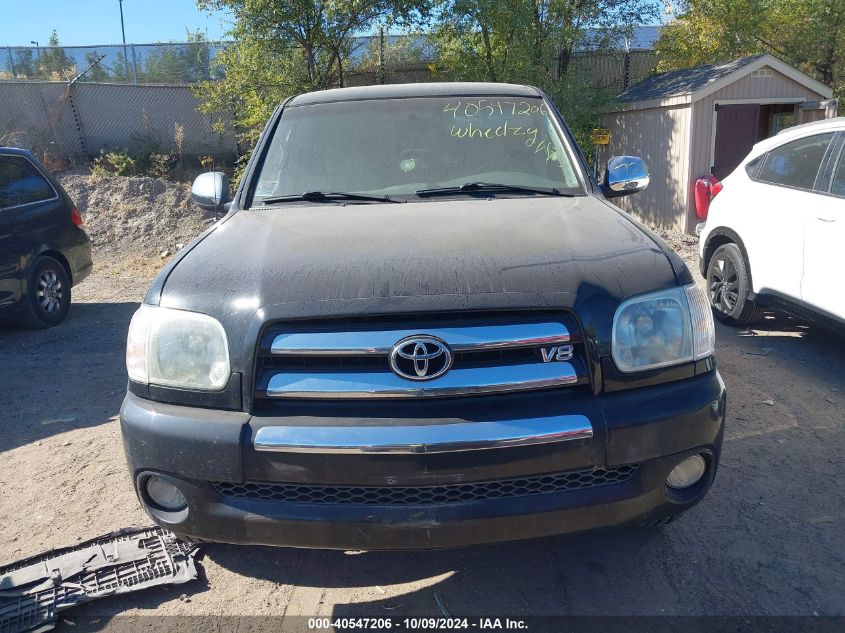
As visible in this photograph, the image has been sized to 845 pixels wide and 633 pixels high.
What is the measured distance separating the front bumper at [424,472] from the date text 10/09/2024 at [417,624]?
1.77 feet

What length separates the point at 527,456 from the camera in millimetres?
2178

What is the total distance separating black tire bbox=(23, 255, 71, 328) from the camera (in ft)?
23.1

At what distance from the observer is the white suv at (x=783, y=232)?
4906 millimetres

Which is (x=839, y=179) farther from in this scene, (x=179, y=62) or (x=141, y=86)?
(x=179, y=62)

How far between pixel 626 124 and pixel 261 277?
46.4 feet

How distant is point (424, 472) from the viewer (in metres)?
2.15

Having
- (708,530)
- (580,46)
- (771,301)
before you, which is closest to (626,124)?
(580,46)

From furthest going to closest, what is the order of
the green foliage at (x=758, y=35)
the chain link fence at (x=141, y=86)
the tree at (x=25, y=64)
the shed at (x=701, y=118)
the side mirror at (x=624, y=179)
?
the green foliage at (x=758, y=35) → the tree at (x=25, y=64) → the chain link fence at (x=141, y=86) → the shed at (x=701, y=118) → the side mirror at (x=624, y=179)

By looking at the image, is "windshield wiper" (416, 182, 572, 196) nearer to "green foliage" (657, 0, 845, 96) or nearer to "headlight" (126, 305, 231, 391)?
"headlight" (126, 305, 231, 391)

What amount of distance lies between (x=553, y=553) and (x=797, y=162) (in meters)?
4.12

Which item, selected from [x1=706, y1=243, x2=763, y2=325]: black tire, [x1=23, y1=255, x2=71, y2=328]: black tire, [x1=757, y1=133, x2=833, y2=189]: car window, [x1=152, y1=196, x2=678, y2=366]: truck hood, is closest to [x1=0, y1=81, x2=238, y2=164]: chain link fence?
[x1=23, y1=255, x2=71, y2=328]: black tire

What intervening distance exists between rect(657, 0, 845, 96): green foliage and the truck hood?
17586 millimetres

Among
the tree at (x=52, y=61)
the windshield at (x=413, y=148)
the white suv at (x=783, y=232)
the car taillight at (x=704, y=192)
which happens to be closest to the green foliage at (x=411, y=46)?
the tree at (x=52, y=61)

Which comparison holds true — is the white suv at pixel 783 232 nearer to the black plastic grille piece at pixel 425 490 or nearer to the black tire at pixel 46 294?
the black plastic grille piece at pixel 425 490
